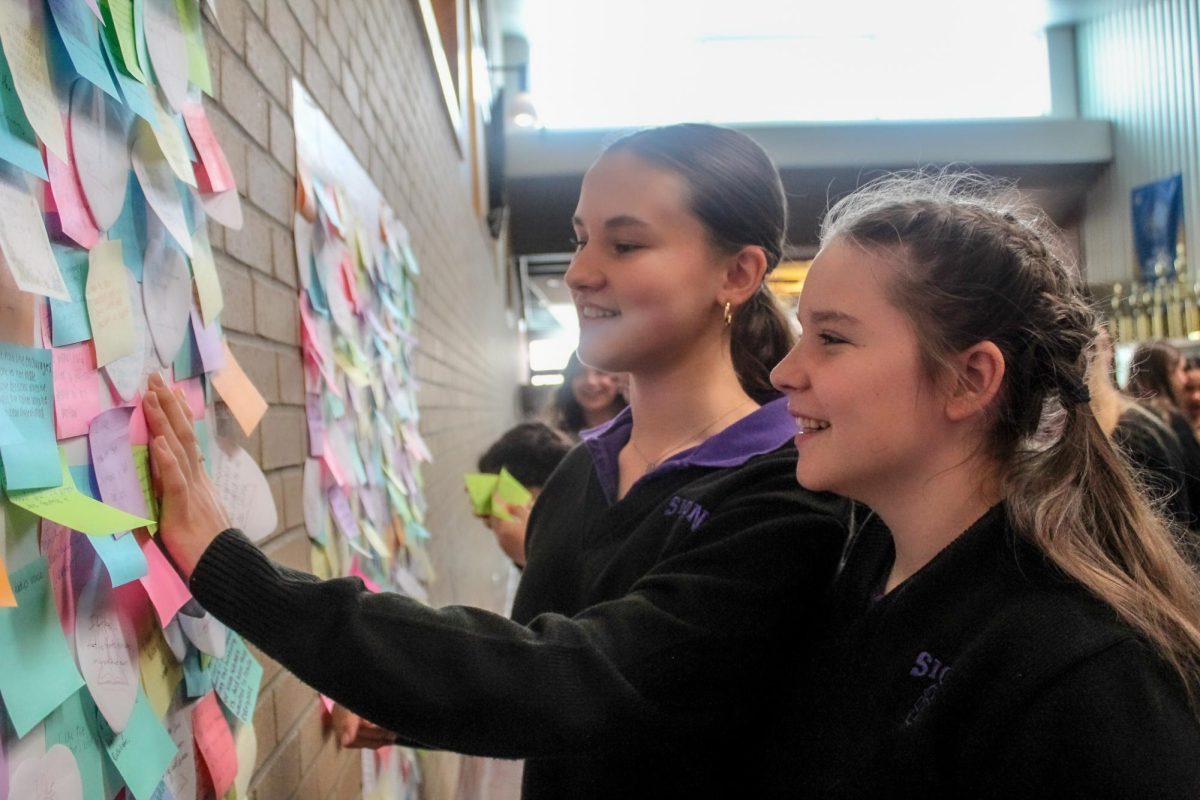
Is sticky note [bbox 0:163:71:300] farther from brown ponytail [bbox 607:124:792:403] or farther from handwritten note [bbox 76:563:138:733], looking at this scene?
brown ponytail [bbox 607:124:792:403]

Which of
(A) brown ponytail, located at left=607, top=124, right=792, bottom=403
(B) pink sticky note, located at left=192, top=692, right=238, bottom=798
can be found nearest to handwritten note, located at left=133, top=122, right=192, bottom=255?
(B) pink sticky note, located at left=192, top=692, right=238, bottom=798

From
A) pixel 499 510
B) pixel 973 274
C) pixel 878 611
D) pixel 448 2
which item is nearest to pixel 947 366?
pixel 973 274

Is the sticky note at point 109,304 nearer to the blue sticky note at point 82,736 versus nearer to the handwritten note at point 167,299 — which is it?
the handwritten note at point 167,299

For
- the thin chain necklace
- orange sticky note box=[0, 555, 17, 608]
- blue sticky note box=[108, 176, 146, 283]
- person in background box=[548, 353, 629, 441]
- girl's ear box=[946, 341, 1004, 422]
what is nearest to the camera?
orange sticky note box=[0, 555, 17, 608]

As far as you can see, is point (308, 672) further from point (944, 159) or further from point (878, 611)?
point (944, 159)

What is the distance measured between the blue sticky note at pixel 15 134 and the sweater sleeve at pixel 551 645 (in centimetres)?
35

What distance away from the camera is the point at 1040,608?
862 mm

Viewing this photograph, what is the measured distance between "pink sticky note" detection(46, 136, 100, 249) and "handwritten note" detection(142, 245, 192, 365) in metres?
0.10

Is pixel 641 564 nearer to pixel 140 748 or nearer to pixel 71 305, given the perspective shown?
pixel 140 748

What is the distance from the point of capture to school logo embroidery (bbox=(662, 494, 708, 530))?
42.4 inches

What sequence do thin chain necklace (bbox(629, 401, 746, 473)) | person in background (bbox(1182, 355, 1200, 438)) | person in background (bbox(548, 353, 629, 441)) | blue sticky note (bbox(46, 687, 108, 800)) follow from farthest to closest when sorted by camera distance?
person in background (bbox(1182, 355, 1200, 438)) < person in background (bbox(548, 353, 629, 441)) < thin chain necklace (bbox(629, 401, 746, 473)) < blue sticky note (bbox(46, 687, 108, 800))

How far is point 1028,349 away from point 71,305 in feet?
3.05

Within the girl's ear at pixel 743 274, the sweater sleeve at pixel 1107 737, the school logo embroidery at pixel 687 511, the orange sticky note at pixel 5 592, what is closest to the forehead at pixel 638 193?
the girl's ear at pixel 743 274

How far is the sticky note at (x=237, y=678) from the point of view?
97 cm
